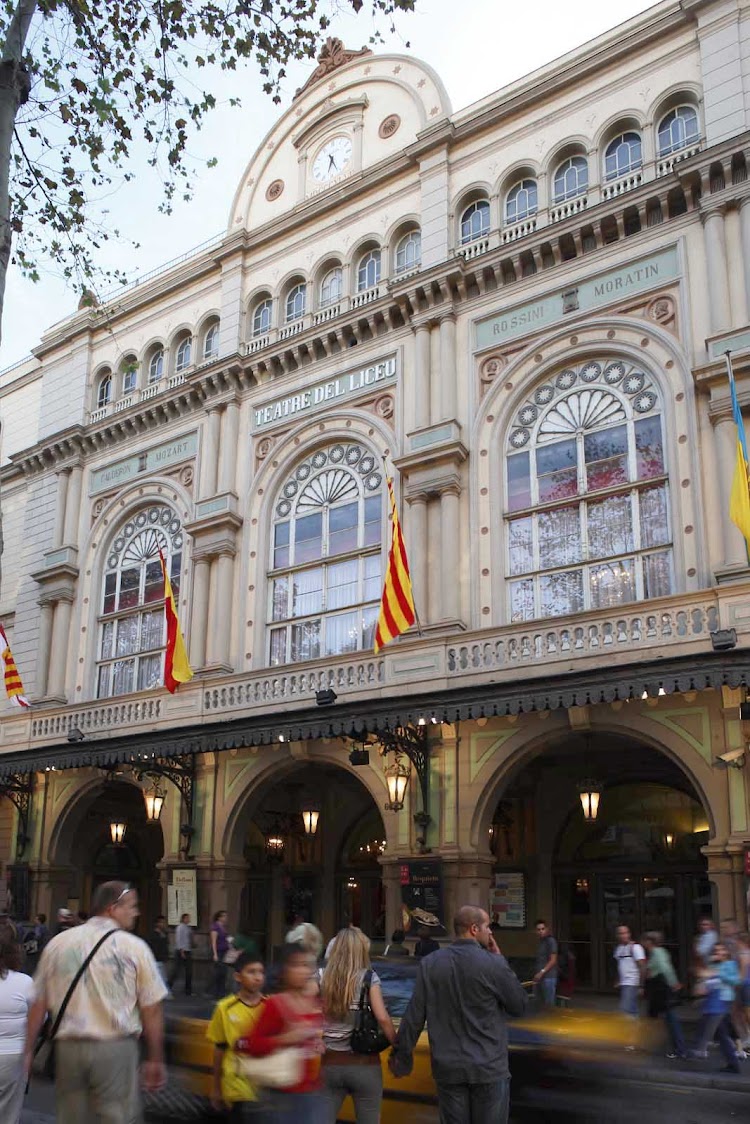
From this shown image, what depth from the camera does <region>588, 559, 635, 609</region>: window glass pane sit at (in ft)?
62.0

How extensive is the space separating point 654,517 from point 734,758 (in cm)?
487

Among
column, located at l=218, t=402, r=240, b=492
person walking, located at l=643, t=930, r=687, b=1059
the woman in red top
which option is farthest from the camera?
column, located at l=218, t=402, r=240, b=492

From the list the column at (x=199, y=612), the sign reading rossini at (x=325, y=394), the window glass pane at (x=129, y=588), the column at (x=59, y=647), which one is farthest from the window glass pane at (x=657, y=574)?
the column at (x=59, y=647)

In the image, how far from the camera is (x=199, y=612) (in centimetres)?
2442

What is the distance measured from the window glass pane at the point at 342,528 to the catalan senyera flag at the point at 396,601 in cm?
400

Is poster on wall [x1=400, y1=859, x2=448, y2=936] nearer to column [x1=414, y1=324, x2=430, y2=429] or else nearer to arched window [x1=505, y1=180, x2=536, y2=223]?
column [x1=414, y1=324, x2=430, y2=429]

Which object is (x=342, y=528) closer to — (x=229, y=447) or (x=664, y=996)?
(x=229, y=447)

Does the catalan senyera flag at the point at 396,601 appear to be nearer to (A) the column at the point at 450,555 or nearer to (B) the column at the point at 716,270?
(A) the column at the point at 450,555

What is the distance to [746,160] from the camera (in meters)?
19.3

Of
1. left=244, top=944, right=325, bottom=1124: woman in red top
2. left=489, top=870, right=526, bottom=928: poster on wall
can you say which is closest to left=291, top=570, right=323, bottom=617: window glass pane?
left=489, top=870, right=526, bottom=928: poster on wall

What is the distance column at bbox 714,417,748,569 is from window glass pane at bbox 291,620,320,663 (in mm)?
8919

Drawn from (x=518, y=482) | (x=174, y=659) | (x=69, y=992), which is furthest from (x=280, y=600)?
(x=69, y=992)

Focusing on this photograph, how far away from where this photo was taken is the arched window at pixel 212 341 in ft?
91.5

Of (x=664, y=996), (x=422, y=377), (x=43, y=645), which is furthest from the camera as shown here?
(x=43, y=645)
